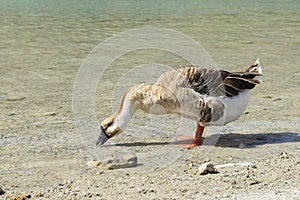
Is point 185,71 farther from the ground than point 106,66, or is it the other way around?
point 185,71

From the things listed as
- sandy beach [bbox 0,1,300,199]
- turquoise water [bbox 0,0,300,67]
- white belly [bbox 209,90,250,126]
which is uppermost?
white belly [bbox 209,90,250,126]

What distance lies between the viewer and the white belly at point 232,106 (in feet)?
21.6

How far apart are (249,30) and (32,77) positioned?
10879 millimetres

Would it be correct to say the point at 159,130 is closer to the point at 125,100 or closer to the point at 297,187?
the point at 125,100

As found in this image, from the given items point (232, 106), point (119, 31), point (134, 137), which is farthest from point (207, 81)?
point (119, 31)

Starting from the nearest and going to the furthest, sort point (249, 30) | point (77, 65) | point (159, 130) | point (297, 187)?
point (297, 187), point (159, 130), point (77, 65), point (249, 30)

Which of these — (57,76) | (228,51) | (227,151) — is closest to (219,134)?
(227,151)

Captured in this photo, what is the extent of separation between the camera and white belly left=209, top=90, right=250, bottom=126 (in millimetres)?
6586

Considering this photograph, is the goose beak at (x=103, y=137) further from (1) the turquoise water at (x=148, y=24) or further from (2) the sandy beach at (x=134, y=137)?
(1) the turquoise water at (x=148, y=24)

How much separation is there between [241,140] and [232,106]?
26.9 inches

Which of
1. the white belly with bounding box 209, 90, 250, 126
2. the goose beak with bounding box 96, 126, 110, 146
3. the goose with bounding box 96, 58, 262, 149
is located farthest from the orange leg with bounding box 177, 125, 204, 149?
the goose beak with bounding box 96, 126, 110, 146

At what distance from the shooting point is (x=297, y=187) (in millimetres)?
5016

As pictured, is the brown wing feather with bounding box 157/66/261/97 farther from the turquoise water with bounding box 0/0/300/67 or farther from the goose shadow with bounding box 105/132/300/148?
the turquoise water with bounding box 0/0/300/67

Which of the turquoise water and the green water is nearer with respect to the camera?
the green water
